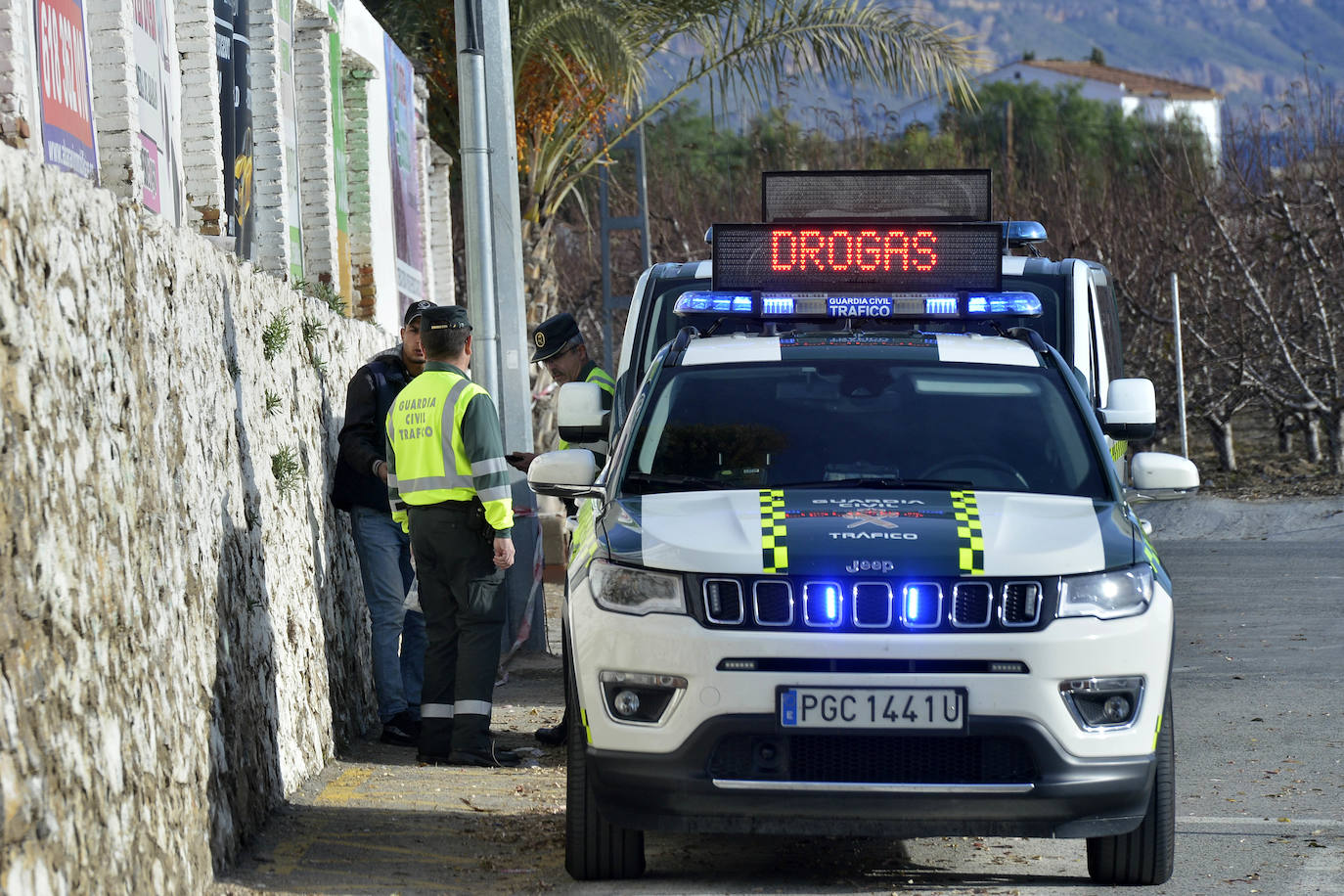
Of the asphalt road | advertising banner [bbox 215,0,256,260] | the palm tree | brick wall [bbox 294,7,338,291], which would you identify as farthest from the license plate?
the palm tree

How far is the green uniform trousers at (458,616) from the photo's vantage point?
783 cm

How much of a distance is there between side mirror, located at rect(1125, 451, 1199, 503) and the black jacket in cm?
369

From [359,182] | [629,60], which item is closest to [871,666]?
[359,182]

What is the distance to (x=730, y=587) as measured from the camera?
210 inches

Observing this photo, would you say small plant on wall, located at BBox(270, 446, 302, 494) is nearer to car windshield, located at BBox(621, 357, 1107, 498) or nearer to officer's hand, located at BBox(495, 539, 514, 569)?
officer's hand, located at BBox(495, 539, 514, 569)

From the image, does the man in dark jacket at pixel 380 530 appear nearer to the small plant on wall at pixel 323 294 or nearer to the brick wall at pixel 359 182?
the small plant on wall at pixel 323 294

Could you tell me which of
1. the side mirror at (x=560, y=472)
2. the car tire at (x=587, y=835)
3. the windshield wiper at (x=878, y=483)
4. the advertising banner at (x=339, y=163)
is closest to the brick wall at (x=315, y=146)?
the advertising banner at (x=339, y=163)

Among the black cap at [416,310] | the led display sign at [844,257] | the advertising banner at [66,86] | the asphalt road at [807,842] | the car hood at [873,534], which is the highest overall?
the advertising banner at [66,86]

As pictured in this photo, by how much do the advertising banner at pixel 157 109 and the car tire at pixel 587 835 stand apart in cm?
313

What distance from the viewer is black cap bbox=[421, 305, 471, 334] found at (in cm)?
792

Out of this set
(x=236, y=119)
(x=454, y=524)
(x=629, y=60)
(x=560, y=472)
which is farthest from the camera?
(x=629, y=60)

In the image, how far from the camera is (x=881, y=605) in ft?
17.4

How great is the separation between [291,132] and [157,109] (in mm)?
3394

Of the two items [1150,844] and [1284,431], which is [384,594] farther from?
[1284,431]
